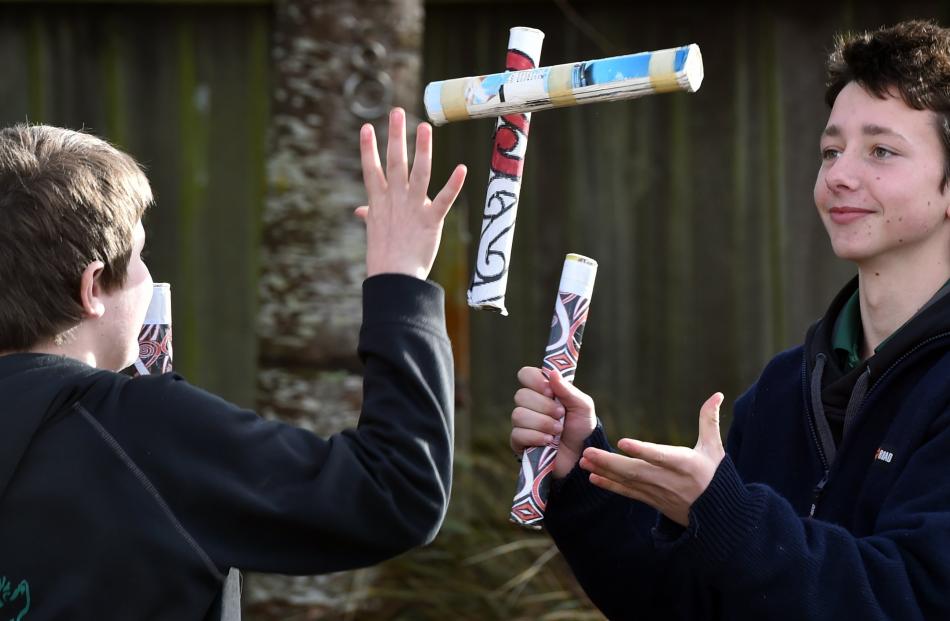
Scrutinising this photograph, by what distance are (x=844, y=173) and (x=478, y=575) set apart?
219 centimetres

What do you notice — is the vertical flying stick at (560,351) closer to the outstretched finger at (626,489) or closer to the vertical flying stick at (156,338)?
the outstretched finger at (626,489)

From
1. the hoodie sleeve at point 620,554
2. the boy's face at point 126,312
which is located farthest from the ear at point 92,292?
the hoodie sleeve at point 620,554

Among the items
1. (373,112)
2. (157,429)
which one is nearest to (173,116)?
(373,112)

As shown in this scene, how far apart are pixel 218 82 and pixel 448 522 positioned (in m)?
1.97

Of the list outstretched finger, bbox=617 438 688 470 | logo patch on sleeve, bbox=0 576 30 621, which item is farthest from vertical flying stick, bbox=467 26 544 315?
logo patch on sleeve, bbox=0 576 30 621

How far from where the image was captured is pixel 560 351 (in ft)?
7.38

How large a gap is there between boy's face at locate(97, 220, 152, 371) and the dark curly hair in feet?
4.54

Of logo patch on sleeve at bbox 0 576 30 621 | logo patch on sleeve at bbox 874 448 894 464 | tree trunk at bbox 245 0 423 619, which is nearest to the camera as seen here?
logo patch on sleeve at bbox 0 576 30 621

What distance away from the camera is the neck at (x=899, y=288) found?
2275 mm

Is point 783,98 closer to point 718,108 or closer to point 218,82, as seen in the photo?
point 718,108

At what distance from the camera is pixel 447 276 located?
4309mm

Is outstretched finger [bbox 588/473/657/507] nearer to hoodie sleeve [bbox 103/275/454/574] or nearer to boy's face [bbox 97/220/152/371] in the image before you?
hoodie sleeve [bbox 103/275/454/574]

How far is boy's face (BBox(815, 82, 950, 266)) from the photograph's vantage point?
224 centimetres

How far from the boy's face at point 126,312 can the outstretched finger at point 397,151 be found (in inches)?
16.5
